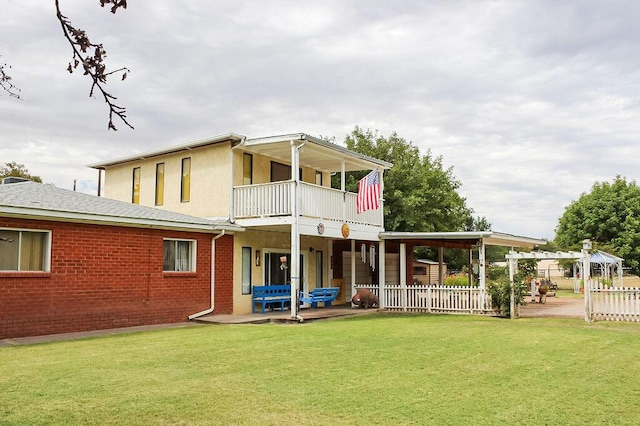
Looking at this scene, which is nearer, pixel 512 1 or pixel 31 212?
pixel 512 1

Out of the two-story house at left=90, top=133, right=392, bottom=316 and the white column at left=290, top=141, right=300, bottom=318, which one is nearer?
the white column at left=290, top=141, right=300, bottom=318

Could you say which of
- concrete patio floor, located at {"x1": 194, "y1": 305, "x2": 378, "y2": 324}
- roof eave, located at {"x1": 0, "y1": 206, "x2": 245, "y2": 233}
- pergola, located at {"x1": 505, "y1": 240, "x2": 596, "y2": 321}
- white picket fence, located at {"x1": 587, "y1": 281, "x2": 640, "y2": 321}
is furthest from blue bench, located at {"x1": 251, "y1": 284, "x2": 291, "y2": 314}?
white picket fence, located at {"x1": 587, "y1": 281, "x2": 640, "y2": 321}

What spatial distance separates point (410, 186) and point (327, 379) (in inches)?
1246

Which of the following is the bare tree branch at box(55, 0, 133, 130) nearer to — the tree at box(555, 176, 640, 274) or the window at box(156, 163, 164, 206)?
the window at box(156, 163, 164, 206)

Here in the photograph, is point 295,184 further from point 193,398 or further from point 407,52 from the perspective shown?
point 193,398

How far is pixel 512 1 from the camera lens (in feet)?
30.2

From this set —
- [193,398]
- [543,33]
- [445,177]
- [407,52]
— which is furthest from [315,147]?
[445,177]

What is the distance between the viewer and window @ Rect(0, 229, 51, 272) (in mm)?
13016

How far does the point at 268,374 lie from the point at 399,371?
1977mm

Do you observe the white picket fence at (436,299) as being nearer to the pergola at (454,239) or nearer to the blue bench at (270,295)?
the pergola at (454,239)

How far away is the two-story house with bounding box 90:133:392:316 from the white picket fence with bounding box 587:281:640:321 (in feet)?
25.4

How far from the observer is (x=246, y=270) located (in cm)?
2000

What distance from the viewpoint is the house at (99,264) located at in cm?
1320

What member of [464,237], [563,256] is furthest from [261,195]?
[563,256]
